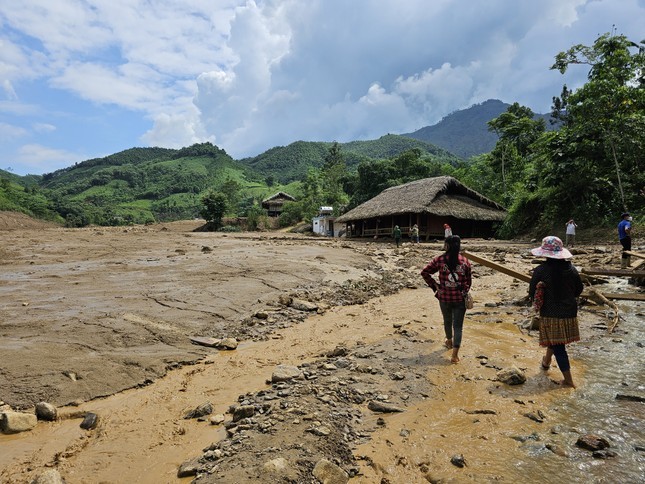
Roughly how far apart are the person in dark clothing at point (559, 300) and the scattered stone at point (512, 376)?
0.46m

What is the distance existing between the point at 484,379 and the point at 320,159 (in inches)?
5329

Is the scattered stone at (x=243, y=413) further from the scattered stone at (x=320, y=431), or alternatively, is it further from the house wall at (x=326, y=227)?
the house wall at (x=326, y=227)

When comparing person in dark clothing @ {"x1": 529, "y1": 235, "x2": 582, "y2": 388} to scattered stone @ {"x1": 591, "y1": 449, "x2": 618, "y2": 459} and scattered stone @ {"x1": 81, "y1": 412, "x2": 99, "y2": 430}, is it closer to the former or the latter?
scattered stone @ {"x1": 591, "y1": 449, "x2": 618, "y2": 459}

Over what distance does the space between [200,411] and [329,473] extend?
6.29ft

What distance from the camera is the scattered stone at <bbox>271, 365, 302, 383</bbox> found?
15.9 ft

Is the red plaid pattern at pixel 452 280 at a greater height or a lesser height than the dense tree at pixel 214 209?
lesser

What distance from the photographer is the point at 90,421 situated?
4.10m

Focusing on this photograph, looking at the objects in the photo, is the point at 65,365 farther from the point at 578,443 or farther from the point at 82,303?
the point at 578,443

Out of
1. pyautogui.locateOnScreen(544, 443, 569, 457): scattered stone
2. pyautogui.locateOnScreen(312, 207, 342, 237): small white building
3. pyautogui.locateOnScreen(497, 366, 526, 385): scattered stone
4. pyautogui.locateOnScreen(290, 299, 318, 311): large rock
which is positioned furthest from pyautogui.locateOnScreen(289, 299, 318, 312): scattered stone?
pyautogui.locateOnScreen(312, 207, 342, 237): small white building

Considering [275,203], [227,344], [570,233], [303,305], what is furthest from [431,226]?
[275,203]

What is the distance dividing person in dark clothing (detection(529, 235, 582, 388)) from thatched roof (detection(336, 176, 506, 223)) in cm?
2426

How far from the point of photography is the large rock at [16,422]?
12.8 ft

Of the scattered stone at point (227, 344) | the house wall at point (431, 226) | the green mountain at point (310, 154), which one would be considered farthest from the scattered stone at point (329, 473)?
the green mountain at point (310, 154)

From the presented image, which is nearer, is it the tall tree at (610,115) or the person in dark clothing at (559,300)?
the person in dark clothing at (559,300)
